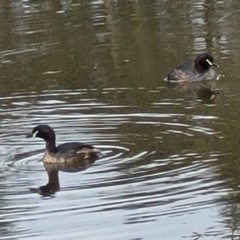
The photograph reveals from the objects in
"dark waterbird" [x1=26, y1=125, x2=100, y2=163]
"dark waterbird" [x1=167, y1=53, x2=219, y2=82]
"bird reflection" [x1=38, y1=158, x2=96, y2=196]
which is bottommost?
"dark waterbird" [x1=167, y1=53, x2=219, y2=82]

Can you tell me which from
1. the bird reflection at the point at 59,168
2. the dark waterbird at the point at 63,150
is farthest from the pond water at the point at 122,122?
the dark waterbird at the point at 63,150

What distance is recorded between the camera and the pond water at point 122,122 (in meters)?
10.9

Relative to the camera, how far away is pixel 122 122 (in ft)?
50.4

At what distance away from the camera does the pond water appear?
10.9 meters

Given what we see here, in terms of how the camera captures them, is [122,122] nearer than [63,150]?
No

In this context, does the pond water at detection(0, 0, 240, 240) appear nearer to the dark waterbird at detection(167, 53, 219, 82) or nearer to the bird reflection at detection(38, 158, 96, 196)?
the bird reflection at detection(38, 158, 96, 196)

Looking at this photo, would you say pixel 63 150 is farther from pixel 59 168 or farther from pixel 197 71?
pixel 197 71

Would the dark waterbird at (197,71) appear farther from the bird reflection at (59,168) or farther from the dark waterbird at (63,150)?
the bird reflection at (59,168)

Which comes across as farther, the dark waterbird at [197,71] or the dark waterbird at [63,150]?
the dark waterbird at [197,71]

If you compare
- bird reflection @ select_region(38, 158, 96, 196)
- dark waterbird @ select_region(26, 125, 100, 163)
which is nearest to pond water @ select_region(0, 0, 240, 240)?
bird reflection @ select_region(38, 158, 96, 196)

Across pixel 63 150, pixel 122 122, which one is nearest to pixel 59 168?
pixel 63 150

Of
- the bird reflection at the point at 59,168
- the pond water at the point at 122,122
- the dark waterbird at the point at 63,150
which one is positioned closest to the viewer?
the pond water at the point at 122,122

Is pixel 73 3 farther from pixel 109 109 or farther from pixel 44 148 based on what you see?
pixel 44 148

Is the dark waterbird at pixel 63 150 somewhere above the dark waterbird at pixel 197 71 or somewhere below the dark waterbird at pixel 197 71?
above
